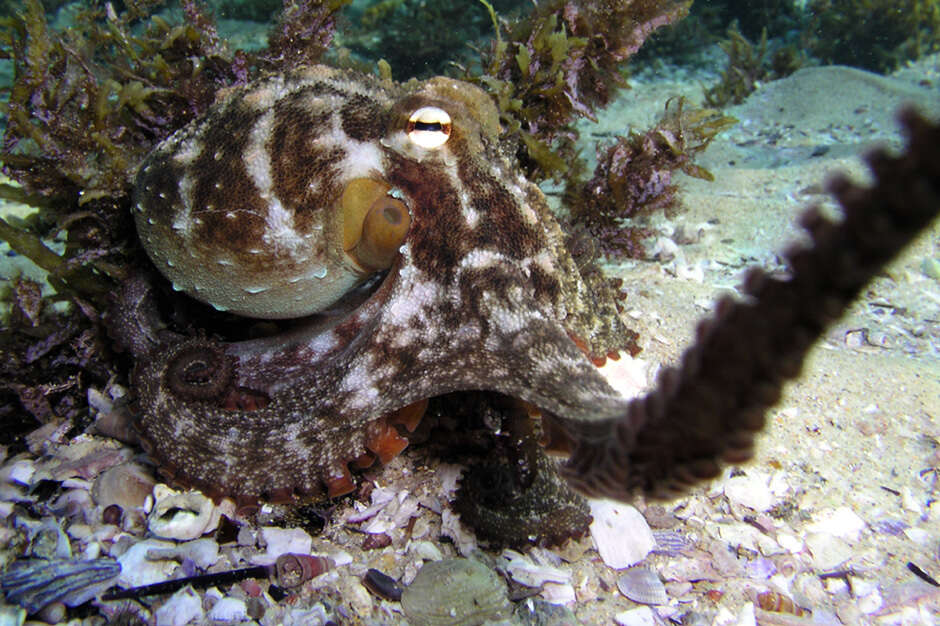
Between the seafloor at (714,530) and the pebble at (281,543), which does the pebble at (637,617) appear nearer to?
the seafloor at (714,530)

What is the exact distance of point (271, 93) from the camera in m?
2.52

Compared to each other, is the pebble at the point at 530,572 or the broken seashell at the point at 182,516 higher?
the broken seashell at the point at 182,516

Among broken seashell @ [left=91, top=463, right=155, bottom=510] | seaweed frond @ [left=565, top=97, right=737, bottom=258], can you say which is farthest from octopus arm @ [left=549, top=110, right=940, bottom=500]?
seaweed frond @ [left=565, top=97, right=737, bottom=258]

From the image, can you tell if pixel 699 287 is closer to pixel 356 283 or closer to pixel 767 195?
pixel 767 195

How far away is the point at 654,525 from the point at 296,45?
3462 mm

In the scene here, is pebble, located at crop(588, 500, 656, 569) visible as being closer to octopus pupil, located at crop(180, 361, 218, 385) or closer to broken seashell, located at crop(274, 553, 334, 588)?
broken seashell, located at crop(274, 553, 334, 588)

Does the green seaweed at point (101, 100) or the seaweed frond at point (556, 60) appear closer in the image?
the green seaweed at point (101, 100)

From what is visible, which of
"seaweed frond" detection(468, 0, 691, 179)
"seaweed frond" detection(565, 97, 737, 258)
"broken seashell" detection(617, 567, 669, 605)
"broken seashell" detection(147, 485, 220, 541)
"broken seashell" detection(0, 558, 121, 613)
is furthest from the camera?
"seaweed frond" detection(565, 97, 737, 258)

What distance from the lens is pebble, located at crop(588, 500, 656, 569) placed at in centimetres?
266

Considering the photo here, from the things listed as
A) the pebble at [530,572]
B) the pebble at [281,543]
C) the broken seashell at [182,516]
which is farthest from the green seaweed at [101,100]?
the pebble at [530,572]

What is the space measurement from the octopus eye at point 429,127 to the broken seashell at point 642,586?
86.1 inches

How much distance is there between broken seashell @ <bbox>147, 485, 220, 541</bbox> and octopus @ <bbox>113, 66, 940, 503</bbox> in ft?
0.58

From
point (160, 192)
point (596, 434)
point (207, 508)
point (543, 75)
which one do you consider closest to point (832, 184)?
point (596, 434)

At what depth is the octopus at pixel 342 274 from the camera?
224cm
